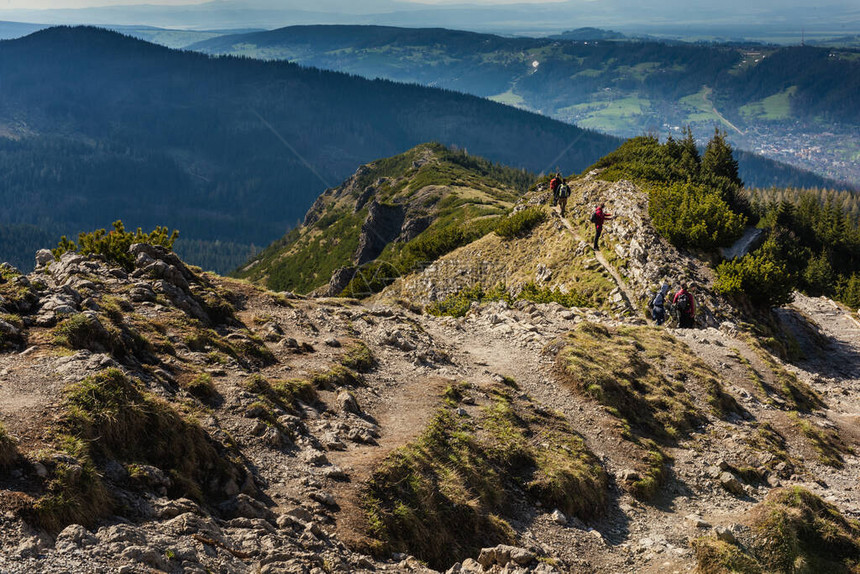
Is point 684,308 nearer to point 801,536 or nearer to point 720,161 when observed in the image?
point 801,536

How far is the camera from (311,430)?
14.3 meters

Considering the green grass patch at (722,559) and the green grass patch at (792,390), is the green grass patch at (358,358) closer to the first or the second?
the green grass patch at (722,559)

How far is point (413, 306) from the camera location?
32969 mm

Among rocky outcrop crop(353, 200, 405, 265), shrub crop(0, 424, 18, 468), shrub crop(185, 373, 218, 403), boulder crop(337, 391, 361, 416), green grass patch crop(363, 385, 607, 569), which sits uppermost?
shrub crop(0, 424, 18, 468)

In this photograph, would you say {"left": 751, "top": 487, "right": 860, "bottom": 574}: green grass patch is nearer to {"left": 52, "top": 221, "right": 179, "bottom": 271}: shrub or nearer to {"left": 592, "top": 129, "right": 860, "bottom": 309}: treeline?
{"left": 52, "top": 221, "right": 179, "bottom": 271}: shrub

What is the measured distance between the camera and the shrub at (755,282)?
1384 inches

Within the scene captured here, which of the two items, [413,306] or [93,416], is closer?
[93,416]

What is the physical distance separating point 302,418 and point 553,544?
654 centimetres

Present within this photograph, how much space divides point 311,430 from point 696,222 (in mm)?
33773

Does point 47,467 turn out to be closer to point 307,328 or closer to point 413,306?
point 307,328

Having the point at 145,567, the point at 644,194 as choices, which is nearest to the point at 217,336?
the point at 145,567

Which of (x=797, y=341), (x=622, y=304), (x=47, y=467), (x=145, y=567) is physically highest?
(x=47, y=467)

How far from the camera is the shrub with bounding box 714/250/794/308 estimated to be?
35.2 meters

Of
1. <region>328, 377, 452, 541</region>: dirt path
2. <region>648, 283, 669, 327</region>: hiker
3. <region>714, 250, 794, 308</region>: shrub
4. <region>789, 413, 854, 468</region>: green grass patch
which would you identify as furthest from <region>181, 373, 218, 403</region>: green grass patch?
<region>714, 250, 794, 308</region>: shrub
